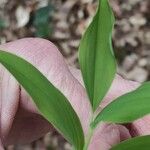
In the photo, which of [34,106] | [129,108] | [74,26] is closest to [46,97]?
[129,108]

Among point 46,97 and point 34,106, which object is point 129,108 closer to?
point 46,97

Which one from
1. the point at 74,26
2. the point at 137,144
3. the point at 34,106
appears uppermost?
the point at 137,144

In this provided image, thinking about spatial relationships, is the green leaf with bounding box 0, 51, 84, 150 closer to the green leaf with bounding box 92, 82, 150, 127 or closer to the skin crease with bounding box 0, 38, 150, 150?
the green leaf with bounding box 92, 82, 150, 127

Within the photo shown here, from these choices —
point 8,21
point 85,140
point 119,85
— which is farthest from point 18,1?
point 85,140

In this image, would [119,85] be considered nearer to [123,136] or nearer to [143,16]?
[123,136]

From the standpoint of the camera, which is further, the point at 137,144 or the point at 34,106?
the point at 34,106
